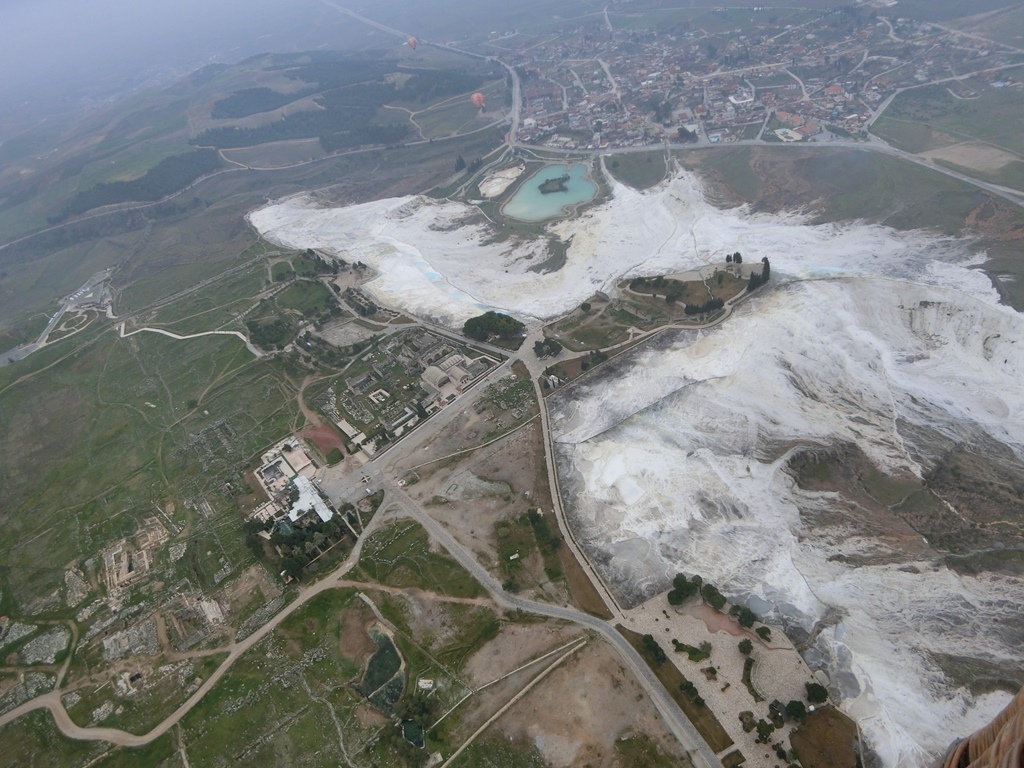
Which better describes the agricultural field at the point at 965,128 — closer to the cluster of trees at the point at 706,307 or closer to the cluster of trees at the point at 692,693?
the cluster of trees at the point at 706,307

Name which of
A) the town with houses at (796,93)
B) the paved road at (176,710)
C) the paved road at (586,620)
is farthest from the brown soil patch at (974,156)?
the paved road at (176,710)

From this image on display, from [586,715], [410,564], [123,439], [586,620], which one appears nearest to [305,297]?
[123,439]

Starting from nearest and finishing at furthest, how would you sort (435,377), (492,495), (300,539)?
(300,539)
(492,495)
(435,377)

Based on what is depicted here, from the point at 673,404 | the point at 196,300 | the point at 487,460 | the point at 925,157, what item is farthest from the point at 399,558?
the point at 925,157

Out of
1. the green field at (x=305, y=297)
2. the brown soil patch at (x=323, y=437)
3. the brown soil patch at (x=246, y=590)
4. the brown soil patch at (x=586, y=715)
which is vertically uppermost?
the green field at (x=305, y=297)

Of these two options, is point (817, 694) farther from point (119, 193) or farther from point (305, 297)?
point (119, 193)
